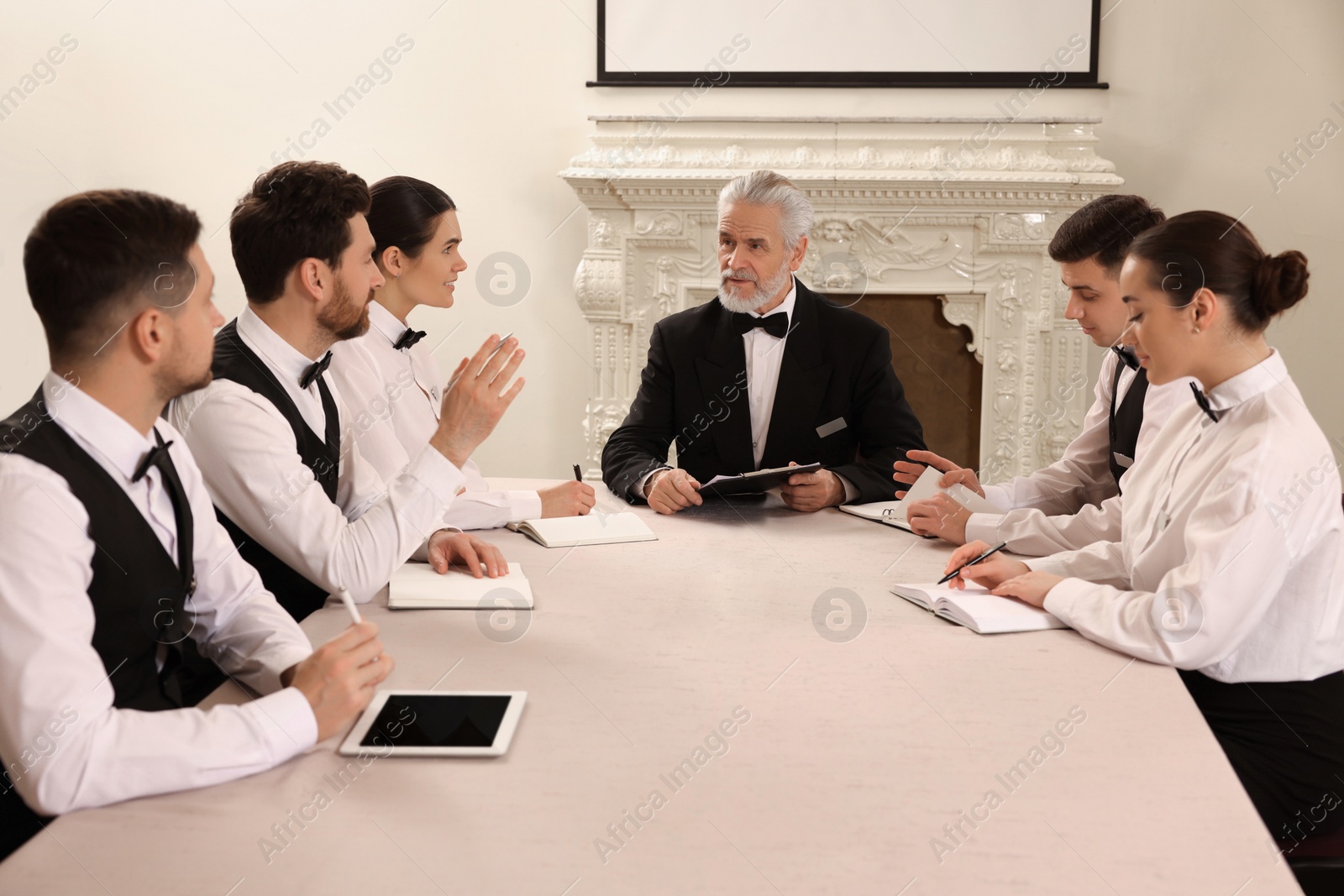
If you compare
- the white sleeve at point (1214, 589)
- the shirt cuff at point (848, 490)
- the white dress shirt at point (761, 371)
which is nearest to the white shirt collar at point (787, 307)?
the white dress shirt at point (761, 371)

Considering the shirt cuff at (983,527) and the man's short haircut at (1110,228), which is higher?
the man's short haircut at (1110,228)

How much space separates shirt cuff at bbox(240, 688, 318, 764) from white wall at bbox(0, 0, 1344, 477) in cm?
374

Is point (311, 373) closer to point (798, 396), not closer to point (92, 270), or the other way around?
point (92, 270)

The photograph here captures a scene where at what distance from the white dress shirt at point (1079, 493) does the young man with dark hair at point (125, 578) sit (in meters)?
1.42

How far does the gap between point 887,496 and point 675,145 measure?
234cm

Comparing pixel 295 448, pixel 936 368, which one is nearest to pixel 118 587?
pixel 295 448

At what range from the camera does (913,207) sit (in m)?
4.50

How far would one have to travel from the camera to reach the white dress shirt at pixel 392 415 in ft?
7.97

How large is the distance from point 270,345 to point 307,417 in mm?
158

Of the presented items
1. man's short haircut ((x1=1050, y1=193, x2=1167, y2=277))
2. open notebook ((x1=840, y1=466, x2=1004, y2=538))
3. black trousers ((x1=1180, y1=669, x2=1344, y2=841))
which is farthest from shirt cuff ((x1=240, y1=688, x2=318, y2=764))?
man's short haircut ((x1=1050, y1=193, x2=1167, y2=277))

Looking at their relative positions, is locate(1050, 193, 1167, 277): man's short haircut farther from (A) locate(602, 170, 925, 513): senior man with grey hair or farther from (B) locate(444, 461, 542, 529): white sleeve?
(B) locate(444, 461, 542, 529): white sleeve

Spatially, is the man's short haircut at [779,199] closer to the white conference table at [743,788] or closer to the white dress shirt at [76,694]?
the white conference table at [743,788]

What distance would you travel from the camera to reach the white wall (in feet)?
15.0

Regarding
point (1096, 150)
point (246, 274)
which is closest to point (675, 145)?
point (1096, 150)
